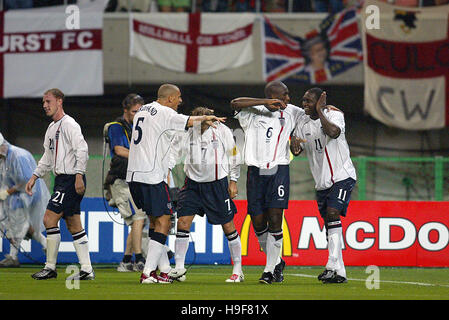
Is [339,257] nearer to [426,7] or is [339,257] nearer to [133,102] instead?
[133,102]

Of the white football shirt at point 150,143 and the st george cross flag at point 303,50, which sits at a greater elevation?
the st george cross flag at point 303,50

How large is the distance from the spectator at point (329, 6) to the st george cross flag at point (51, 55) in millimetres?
5354

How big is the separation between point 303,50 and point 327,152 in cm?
1062

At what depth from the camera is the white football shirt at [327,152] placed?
1078 cm

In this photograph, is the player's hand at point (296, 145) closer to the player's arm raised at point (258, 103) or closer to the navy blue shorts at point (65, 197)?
the player's arm raised at point (258, 103)

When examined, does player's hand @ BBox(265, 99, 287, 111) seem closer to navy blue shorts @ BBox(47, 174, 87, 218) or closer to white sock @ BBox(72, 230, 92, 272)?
navy blue shorts @ BBox(47, 174, 87, 218)

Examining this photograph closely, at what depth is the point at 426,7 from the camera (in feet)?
68.6

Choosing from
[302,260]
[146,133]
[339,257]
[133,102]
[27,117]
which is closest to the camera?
[146,133]

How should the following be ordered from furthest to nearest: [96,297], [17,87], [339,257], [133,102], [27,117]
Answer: [27,117], [17,87], [133,102], [339,257], [96,297]

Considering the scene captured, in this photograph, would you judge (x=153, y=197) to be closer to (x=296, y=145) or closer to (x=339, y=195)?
(x=296, y=145)

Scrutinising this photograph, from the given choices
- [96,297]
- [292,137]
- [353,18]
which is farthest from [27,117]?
[96,297]

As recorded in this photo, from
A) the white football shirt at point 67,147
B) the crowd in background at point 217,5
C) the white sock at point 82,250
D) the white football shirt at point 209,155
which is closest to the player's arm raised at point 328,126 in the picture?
the white football shirt at point 209,155

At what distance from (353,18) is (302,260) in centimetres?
824

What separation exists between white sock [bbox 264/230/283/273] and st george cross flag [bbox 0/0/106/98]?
1103 centimetres
